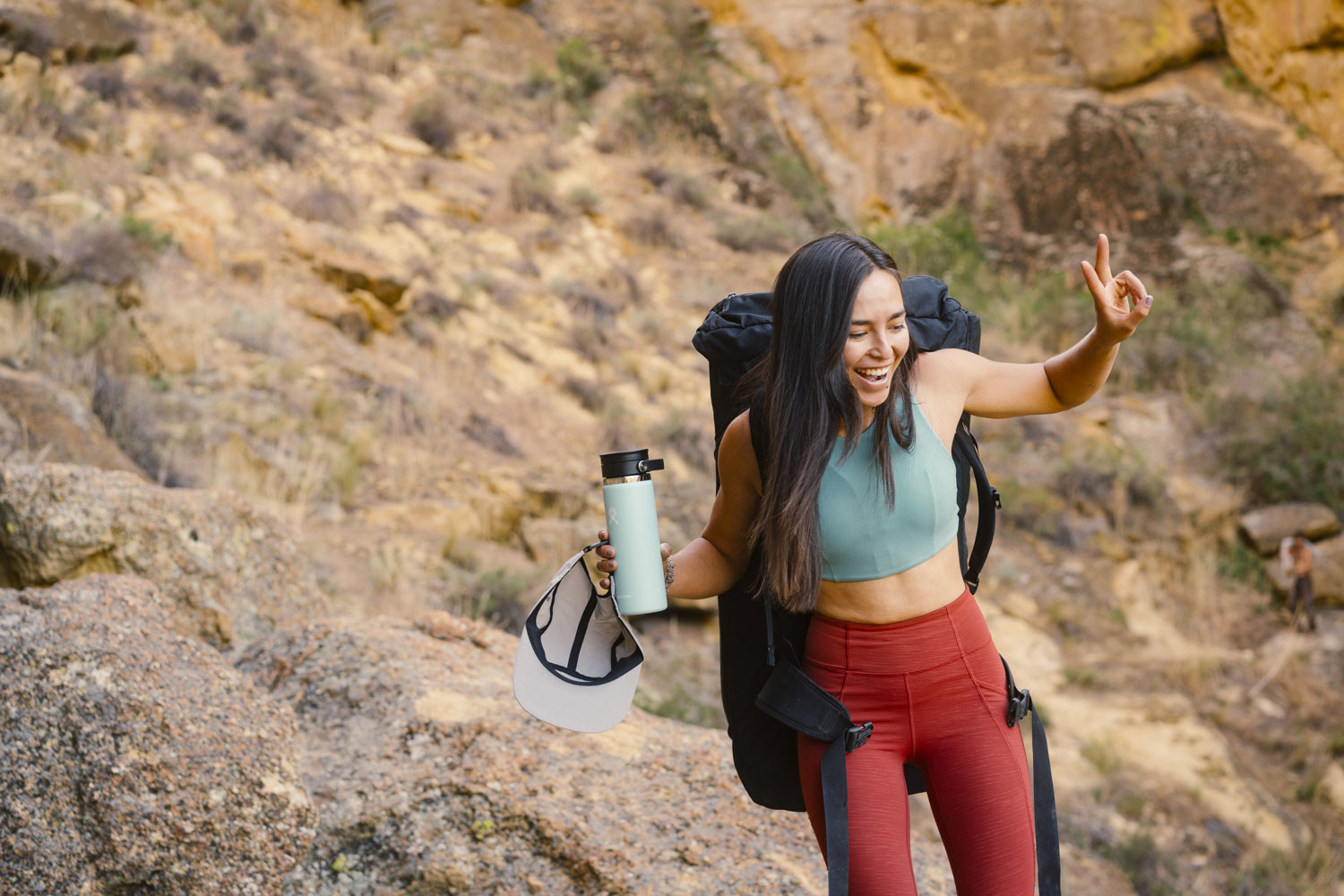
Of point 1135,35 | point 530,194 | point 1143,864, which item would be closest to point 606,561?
point 1143,864

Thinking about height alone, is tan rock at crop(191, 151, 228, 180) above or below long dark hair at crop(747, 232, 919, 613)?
below

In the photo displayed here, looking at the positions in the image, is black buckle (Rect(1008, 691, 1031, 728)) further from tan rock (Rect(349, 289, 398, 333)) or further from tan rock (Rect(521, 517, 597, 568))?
tan rock (Rect(349, 289, 398, 333))

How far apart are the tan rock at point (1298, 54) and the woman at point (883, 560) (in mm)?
13346

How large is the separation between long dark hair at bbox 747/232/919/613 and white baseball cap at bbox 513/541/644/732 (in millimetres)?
339

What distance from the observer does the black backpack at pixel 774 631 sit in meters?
1.94

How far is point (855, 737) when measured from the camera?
1.85 metres

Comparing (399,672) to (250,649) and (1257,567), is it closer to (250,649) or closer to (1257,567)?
(250,649)

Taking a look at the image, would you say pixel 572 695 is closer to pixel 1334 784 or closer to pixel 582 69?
pixel 1334 784

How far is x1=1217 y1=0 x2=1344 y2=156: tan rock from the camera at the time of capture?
12078 mm

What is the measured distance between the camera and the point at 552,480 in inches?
271

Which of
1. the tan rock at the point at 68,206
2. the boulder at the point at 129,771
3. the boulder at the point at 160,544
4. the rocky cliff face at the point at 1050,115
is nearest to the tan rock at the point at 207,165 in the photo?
the tan rock at the point at 68,206

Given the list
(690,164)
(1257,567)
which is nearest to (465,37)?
(690,164)

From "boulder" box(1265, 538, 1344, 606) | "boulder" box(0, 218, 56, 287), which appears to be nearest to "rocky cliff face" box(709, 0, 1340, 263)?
"boulder" box(1265, 538, 1344, 606)

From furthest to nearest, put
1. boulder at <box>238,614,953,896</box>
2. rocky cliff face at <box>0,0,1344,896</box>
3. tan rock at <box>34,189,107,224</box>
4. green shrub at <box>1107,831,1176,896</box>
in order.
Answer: tan rock at <box>34,189,107,224</box> < green shrub at <box>1107,831,1176,896</box> < rocky cliff face at <box>0,0,1344,896</box> < boulder at <box>238,614,953,896</box>
